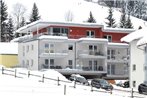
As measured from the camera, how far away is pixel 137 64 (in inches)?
2285

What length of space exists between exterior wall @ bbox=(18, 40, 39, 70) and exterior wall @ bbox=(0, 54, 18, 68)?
4.25m

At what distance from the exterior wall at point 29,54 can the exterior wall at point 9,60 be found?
14.0ft

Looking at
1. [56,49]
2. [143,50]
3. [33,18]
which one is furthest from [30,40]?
[33,18]

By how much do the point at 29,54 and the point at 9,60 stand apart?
1175 cm

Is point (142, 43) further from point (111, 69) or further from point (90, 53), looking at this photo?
point (111, 69)

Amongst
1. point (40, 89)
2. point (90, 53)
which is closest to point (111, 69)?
point (90, 53)

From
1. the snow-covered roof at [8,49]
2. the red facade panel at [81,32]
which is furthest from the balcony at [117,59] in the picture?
the snow-covered roof at [8,49]

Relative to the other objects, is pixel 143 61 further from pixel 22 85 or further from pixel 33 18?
pixel 33 18

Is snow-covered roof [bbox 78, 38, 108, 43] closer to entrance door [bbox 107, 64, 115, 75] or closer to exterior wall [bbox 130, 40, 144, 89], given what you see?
entrance door [bbox 107, 64, 115, 75]

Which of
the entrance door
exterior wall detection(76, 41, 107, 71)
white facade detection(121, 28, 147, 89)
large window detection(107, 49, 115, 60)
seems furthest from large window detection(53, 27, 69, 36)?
white facade detection(121, 28, 147, 89)

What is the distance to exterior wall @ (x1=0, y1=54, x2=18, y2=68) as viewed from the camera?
82.3 m

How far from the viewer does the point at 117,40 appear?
7762 centimetres

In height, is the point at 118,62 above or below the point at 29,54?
below

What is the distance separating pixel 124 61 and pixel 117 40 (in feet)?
16.3
